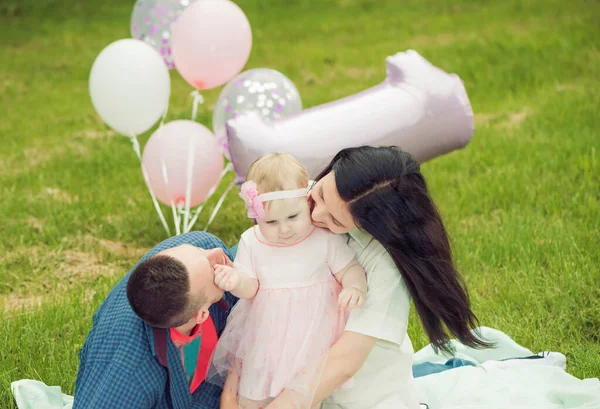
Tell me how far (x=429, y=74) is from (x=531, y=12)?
5.98m

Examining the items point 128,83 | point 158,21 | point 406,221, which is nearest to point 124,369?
point 406,221

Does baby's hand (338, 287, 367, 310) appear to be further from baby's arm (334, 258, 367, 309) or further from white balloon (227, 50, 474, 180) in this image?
white balloon (227, 50, 474, 180)

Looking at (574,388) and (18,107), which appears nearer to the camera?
(574,388)

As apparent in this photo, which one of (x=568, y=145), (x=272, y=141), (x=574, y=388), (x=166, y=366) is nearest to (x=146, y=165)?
(x=272, y=141)

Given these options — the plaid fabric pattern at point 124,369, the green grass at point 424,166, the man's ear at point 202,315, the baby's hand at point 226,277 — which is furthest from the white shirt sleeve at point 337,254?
the green grass at point 424,166

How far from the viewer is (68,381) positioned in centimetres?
309

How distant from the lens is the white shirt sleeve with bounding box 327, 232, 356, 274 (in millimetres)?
2404

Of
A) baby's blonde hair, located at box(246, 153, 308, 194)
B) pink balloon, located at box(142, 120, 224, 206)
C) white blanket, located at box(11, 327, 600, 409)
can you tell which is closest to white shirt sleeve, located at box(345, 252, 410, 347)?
baby's blonde hair, located at box(246, 153, 308, 194)

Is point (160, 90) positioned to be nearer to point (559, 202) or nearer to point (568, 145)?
point (559, 202)

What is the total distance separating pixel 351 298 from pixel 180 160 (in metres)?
2.12

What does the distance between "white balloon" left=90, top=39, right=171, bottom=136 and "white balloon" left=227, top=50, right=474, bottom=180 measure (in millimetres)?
474

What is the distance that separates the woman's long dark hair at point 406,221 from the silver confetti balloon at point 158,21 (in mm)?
2381

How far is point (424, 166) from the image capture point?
5609 mm

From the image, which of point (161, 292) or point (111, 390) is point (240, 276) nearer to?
point (161, 292)
